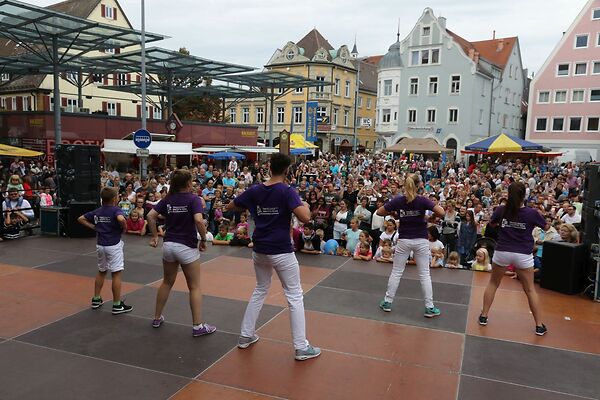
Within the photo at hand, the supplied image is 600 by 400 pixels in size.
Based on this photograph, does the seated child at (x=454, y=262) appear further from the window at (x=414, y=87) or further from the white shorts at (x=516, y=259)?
the window at (x=414, y=87)

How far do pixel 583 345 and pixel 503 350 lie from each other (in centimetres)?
98

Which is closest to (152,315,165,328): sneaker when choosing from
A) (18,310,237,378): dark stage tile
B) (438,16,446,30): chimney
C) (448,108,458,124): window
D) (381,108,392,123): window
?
(18,310,237,378): dark stage tile

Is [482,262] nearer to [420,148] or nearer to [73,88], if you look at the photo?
[420,148]

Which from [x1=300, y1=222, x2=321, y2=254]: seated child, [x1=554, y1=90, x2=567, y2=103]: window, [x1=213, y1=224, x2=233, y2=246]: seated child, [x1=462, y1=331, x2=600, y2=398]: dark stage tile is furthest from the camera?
[x1=554, y1=90, x2=567, y2=103]: window

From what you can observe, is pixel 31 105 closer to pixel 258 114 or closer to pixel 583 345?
pixel 258 114

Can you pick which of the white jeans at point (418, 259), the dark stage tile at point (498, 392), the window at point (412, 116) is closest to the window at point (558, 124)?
the window at point (412, 116)

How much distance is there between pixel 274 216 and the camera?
4594 mm

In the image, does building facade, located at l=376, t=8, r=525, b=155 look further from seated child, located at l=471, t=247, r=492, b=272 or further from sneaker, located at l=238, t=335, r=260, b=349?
sneaker, located at l=238, t=335, r=260, b=349

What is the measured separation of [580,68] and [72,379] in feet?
171

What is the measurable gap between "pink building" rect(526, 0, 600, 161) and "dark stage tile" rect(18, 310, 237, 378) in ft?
156

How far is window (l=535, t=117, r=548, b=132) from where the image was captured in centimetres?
4850

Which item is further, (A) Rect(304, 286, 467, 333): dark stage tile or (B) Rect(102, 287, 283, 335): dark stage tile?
(A) Rect(304, 286, 467, 333): dark stage tile

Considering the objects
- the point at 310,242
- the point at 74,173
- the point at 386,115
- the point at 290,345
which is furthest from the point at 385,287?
the point at 386,115

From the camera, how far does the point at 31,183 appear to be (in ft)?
55.2
